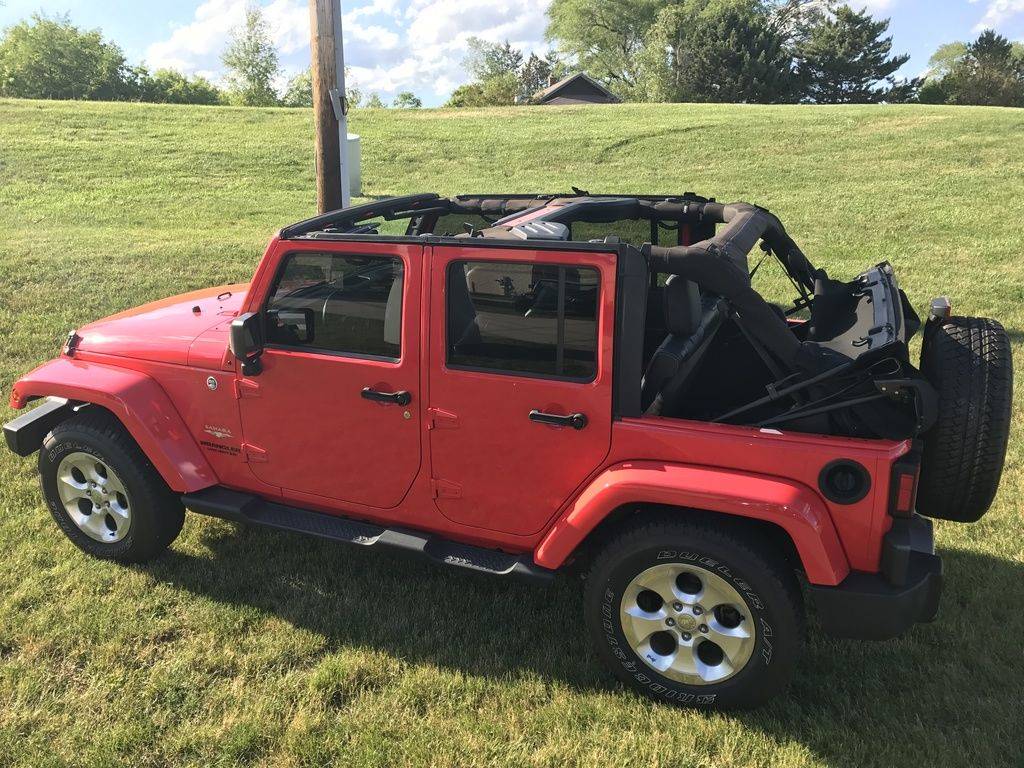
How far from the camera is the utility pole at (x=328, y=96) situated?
22.2ft

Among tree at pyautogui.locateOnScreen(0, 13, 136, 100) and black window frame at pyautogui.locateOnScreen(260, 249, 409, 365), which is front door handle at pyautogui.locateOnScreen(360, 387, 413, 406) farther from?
tree at pyautogui.locateOnScreen(0, 13, 136, 100)

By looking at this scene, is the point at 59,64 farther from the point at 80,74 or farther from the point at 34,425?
the point at 34,425

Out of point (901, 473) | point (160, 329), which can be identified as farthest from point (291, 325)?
point (901, 473)

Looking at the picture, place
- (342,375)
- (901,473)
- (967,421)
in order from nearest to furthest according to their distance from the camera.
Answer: (901,473)
(967,421)
(342,375)

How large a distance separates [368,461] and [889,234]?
11.1 metres

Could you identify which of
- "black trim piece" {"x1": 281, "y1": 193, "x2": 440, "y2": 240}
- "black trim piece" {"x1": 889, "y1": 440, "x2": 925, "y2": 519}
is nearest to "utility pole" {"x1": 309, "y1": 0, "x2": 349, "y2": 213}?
"black trim piece" {"x1": 281, "y1": 193, "x2": 440, "y2": 240}

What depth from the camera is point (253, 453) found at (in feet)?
11.7

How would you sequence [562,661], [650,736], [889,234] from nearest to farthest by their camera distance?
[650,736], [562,661], [889,234]

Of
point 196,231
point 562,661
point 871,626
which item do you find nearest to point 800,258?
point 871,626

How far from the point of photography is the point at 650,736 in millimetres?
2791

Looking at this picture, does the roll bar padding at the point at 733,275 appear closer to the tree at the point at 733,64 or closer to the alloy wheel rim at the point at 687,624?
the alloy wheel rim at the point at 687,624

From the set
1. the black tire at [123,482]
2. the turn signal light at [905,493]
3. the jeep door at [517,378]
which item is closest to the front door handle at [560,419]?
the jeep door at [517,378]

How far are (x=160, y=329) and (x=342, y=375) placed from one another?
4.15ft

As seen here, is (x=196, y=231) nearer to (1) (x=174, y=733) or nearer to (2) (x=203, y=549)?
(2) (x=203, y=549)
